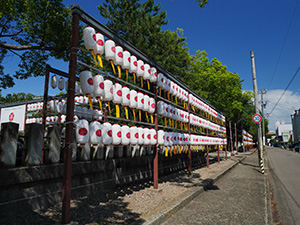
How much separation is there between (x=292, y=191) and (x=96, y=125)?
27.0 ft

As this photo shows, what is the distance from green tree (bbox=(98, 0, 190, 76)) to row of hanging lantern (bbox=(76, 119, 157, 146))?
33.9 feet

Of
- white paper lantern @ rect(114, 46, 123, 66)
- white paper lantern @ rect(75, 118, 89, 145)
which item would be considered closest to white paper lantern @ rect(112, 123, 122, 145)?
white paper lantern @ rect(75, 118, 89, 145)

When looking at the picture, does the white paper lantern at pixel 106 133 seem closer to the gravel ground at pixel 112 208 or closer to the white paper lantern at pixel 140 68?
the gravel ground at pixel 112 208

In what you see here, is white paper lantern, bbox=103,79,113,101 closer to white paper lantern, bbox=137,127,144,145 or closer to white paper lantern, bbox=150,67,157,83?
white paper lantern, bbox=137,127,144,145

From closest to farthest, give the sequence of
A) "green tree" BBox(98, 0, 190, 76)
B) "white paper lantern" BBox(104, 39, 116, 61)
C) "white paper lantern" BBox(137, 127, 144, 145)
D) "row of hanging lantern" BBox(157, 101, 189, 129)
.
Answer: "white paper lantern" BBox(104, 39, 116, 61), "white paper lantern" BBox(137, 127, 144, 145), "row of hanging lantern" BBox(157, 101, 189, 129), "green tree" BBox(98, 0, 190, 76)

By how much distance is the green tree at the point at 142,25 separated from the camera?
49.6 feet

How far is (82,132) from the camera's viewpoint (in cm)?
415

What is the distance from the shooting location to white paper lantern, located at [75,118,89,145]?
4090 mm

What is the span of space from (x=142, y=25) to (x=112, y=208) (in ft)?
45.1

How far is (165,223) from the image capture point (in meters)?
4.37

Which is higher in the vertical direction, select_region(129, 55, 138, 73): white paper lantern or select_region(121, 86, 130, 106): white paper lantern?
select_region(129, 55, 138, 73): white paper lantern

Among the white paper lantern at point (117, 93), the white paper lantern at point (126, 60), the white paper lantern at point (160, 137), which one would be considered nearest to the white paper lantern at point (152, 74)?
the white paper lantern at point (126, 60)

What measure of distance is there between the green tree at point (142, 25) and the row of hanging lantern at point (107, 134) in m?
10.3

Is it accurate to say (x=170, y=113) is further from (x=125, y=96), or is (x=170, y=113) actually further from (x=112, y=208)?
(x=112, y=208)
